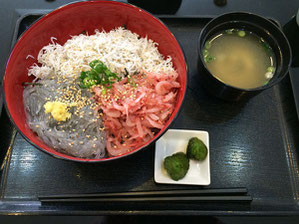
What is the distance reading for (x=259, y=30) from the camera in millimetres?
1947

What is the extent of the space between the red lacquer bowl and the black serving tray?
0.30 m

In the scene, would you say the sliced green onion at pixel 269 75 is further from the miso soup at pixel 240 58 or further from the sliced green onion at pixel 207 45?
the sliced green onion at pixel 207 45

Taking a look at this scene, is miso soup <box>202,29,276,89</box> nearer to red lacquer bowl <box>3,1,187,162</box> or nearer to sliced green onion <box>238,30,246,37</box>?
sliced green onion <box>238,30,246,37</box>

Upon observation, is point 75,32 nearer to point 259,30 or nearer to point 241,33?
point 241,33

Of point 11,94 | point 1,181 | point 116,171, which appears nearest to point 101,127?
point 116,171

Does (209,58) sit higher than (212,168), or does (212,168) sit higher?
(209,58)

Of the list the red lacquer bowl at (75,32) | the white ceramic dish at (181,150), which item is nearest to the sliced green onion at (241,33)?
the red lacquer bowl at (75,32)

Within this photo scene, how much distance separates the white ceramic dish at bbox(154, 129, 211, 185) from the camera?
5.45ft

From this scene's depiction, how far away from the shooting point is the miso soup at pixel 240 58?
75.7 inches

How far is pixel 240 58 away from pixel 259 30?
267 mm

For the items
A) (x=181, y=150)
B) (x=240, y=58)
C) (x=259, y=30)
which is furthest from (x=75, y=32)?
(x=259, y=30)

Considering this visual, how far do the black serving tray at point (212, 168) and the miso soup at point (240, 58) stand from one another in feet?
0.60

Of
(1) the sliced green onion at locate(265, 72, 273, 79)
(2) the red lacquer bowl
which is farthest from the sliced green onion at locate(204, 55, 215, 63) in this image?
(1) the sliced green onion at locate(265, 72, 273, 79)

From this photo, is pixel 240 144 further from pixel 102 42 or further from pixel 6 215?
pixel 6 215
